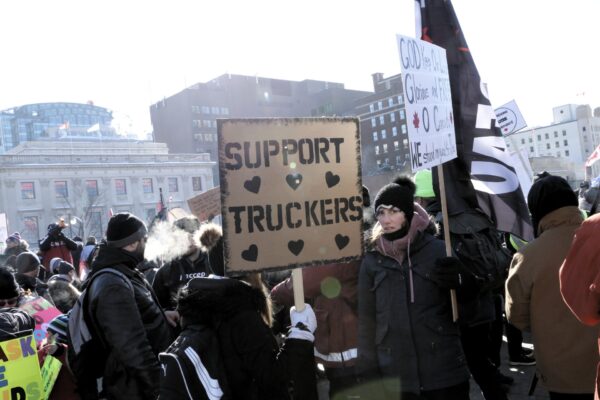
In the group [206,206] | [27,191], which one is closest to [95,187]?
[27,191]

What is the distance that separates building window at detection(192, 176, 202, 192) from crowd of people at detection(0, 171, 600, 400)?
240 ft

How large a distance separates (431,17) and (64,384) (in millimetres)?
3800

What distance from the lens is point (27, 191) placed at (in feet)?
205

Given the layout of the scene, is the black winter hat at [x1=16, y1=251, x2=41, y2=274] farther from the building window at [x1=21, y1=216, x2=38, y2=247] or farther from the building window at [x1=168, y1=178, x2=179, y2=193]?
the building window at [x1=168, y1=178, x2=179, y2=193]

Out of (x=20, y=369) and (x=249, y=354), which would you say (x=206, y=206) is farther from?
(x=249, y=354)

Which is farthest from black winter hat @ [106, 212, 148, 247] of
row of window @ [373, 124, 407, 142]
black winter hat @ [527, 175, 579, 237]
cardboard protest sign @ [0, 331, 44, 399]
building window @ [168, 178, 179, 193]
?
row of window @ [373, 124, 407, 142]

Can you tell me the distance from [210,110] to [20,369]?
288ft

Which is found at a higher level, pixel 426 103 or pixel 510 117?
pixel 510 117

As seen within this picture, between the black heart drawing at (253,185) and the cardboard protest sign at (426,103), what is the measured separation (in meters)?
1.05

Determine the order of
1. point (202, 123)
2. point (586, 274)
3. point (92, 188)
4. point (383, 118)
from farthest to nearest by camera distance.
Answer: point (202, 123)
point (383, 118)
point (92, 188)
point (586, 274)

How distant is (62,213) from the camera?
6456 cm

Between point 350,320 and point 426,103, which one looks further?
point 350,320

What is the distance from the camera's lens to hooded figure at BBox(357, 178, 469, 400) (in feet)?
10.5

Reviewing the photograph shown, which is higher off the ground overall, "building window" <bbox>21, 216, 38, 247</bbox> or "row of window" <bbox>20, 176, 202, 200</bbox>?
"row of window" <bbox>20, 176, 202, 200</bbox>
